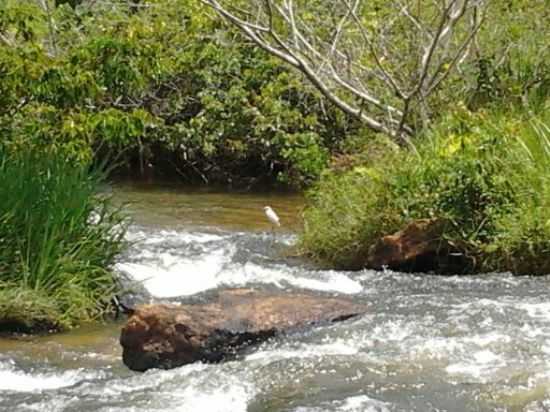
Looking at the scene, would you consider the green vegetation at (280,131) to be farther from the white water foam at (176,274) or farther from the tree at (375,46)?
the white water foam at (176,274)

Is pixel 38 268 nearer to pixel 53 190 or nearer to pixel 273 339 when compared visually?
pixel 53 190

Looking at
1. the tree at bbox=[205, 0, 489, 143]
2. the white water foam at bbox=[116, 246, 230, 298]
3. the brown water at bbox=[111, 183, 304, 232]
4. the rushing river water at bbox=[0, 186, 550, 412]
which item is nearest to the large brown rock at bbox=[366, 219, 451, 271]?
the rushing river water at bbox=[0, 186, 550, 412]

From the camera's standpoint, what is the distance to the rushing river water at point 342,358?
583 centimetres

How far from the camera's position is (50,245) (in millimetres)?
8047

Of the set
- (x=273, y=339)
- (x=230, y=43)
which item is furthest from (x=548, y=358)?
(x=230, y=43)

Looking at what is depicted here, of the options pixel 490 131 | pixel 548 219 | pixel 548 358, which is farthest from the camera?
pixel 490 131

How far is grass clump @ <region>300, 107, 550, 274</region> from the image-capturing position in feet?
31.5

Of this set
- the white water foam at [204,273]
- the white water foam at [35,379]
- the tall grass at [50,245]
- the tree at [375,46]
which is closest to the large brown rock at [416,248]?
the white water foam at [204,273]

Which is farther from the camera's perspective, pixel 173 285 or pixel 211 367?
pixel 173 285

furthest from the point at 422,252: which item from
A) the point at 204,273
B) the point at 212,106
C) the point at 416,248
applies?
the point at 212,106

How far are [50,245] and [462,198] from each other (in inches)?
148

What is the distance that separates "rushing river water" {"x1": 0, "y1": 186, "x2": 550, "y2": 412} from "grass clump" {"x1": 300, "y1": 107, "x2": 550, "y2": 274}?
460 millimetres

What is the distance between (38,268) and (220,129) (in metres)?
9.28

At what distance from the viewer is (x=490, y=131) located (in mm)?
10453
